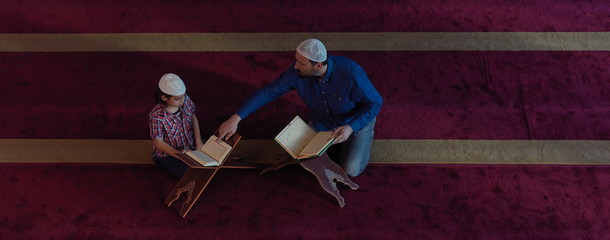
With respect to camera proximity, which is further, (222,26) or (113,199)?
(222,26)

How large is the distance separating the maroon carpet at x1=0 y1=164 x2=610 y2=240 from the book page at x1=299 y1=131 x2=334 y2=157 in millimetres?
445

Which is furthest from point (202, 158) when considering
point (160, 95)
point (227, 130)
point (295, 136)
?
point (295, 136)

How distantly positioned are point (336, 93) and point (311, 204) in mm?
727

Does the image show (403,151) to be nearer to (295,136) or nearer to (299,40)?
(295,136)

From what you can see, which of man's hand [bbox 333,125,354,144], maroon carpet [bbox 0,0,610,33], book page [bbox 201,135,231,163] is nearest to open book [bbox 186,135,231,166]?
book page [bbox 201,135,231,163]

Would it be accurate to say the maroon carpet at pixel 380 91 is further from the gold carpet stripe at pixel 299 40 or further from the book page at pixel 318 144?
the book page at pixel 318 144

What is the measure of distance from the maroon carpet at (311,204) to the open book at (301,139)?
419 mm

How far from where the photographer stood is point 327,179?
2.99 meters

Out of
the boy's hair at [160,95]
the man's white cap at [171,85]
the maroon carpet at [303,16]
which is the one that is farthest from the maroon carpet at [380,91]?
the man's white cap at [171,85]

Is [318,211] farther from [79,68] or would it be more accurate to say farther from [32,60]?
[32,60]

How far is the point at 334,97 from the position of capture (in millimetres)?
2898

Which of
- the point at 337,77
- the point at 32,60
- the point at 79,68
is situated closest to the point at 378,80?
the point at 337,77

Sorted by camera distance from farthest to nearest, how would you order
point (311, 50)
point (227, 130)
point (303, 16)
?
point (303, 16), point (227, 130), point (311, 50)

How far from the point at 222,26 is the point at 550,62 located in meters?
2.58
